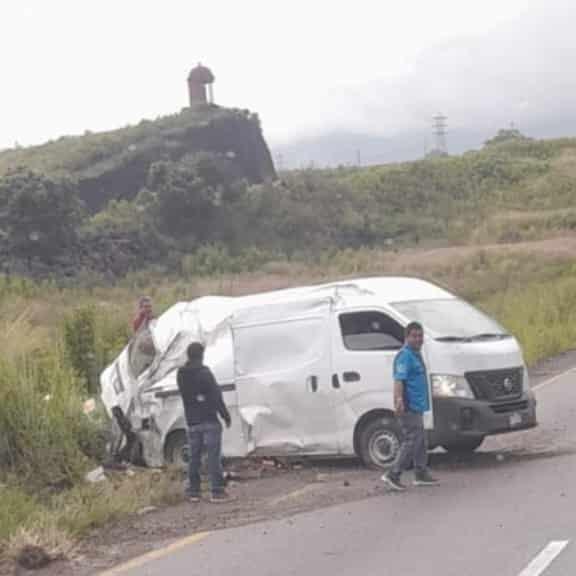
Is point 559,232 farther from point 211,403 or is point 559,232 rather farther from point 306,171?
point 211,403

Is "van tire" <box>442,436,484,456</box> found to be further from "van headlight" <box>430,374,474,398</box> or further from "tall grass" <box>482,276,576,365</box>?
"tall grass" <box>482,276,576,365</box>

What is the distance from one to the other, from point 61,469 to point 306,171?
7048 centimetres

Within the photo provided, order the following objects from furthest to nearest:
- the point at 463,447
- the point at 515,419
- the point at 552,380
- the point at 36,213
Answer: the point at 36,213, the point at 552,380, the point at 463,447, the point at 515,419

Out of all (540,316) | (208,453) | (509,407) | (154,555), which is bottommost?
(154,555)

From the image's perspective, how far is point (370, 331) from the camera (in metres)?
13.9

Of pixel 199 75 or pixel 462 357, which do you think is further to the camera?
pixel 199 75

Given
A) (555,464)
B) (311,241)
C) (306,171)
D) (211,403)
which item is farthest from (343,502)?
(306,171)

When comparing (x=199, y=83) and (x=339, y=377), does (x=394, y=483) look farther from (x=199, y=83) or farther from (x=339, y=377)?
(x=199, y=83)

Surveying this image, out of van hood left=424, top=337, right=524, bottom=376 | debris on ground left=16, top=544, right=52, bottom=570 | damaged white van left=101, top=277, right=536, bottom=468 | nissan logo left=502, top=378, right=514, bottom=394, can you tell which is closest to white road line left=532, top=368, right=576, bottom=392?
damaged white van left=101, top=277, right=536, bottom=468

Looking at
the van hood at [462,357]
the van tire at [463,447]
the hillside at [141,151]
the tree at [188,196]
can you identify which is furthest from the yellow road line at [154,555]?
the hillside at [141,151]

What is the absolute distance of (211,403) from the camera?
12.5 meters

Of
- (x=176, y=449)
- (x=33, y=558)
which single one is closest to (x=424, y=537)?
(x=33, y=558)

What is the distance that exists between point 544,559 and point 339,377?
5397 mm

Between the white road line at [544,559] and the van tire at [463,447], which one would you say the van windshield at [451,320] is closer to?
the van tire at [463,447]
